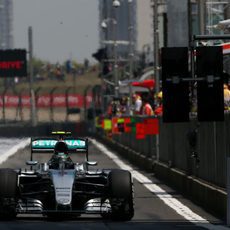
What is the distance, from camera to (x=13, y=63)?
126250 mm

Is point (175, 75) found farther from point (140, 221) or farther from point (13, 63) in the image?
point (13, 63)

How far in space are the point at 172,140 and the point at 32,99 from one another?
6064cm

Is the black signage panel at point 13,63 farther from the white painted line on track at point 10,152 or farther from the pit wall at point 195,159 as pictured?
the pit wall at point 195,159

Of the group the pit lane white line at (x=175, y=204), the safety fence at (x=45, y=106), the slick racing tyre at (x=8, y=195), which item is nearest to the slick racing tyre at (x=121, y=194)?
the pit lane white line at (x=175, y=204)

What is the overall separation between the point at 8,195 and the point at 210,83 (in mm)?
3297

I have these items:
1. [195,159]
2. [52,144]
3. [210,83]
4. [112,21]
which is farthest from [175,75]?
[112,21]

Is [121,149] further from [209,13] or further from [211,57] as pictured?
[211,57]

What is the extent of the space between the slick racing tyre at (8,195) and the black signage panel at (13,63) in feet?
347

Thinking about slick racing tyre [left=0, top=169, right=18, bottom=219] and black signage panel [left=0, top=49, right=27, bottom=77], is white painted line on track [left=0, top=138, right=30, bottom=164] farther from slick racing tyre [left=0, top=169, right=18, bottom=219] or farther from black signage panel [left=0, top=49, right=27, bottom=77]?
black signage panel [left=0, top=49, right=27, bottom=77]

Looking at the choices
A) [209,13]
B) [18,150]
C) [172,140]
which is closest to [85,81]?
[18,150]

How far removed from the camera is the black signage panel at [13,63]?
125m

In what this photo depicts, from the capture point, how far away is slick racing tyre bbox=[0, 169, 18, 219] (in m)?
18.9

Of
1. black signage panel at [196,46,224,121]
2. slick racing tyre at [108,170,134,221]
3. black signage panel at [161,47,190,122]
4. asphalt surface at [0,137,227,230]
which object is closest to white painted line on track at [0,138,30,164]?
asphalt surface at [0,137,227,230]

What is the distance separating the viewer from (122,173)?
1934cm
